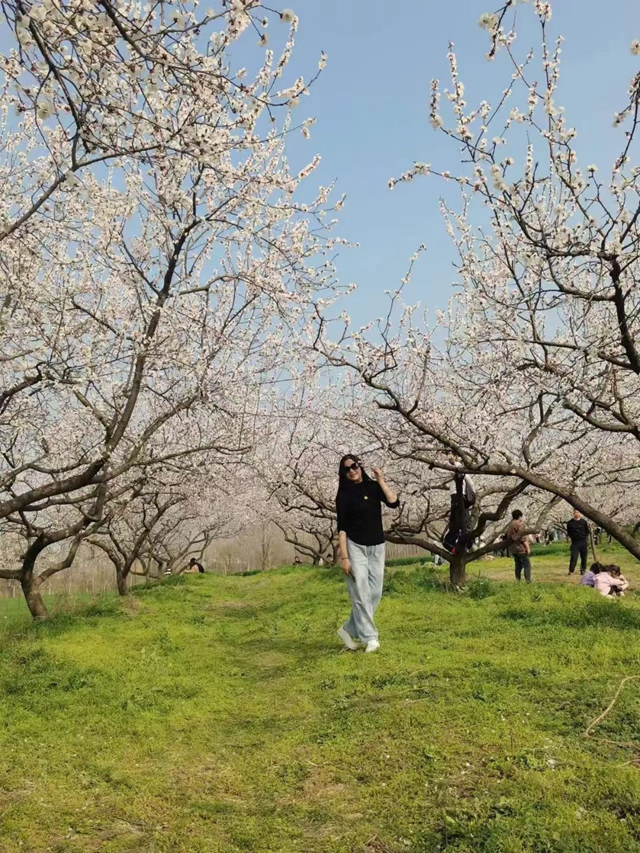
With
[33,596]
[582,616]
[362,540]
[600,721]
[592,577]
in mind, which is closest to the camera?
[600,721]

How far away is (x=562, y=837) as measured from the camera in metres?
3.22

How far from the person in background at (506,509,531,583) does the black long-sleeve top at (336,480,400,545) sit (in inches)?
329

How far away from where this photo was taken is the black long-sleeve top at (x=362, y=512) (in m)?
7.77

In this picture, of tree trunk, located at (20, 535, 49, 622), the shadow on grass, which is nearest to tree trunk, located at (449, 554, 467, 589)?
the shadow on grass

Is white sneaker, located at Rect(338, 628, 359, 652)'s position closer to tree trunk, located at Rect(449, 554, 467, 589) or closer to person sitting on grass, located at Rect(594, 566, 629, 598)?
tree trunk, located at Rect(449, 554, 467, 589)

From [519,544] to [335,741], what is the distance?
44.9ft

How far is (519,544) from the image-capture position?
17594 millimetres

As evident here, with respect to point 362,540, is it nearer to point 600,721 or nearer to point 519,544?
point 600,721

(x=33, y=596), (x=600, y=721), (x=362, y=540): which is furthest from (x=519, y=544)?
(x=600, y=721)

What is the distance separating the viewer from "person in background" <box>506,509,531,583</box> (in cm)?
1545

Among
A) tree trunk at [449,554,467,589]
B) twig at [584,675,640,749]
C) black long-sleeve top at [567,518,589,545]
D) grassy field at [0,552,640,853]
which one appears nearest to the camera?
grassy field at [0,552,640,853]

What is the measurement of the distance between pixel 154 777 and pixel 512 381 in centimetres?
692

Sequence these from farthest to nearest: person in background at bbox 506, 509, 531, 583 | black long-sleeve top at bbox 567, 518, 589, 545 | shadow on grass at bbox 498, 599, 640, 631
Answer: black long-sleeve top at bbox 567, 518, 589, 545, person in background at bbox 506, 509, 531, 583, shadow on grass at bbox 498, 599, 640, 631

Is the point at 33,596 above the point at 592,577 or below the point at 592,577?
below
